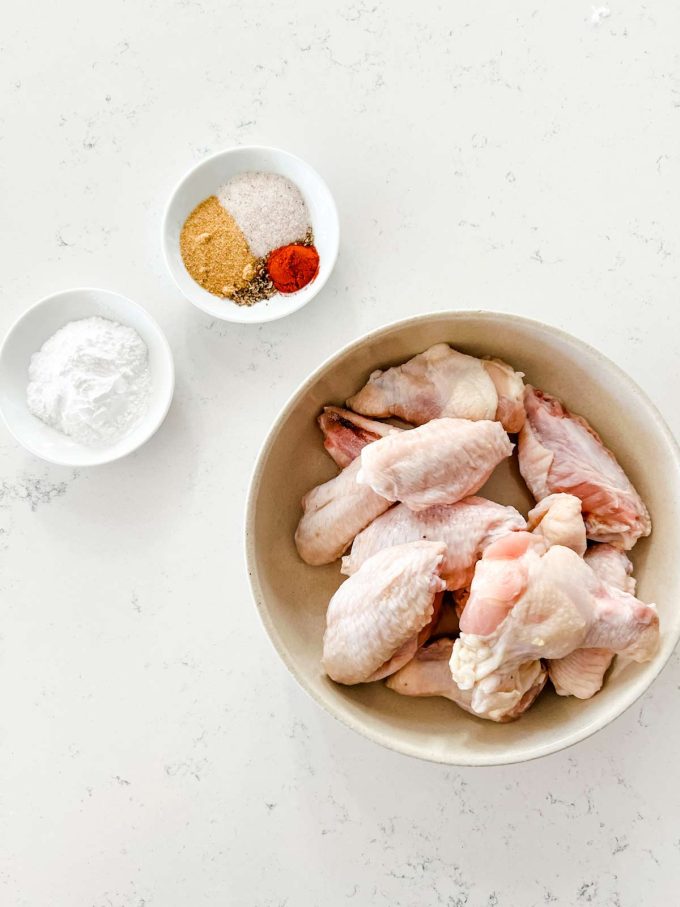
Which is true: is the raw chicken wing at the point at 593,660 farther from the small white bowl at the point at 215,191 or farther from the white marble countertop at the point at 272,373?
the small white bowl at the point at 215,191

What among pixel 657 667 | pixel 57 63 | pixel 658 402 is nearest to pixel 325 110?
pixel 57 63

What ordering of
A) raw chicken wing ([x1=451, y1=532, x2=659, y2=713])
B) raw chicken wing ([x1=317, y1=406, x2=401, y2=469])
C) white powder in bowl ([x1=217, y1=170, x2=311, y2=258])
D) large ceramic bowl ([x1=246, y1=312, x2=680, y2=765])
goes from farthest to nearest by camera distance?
white powder in bowl ([x1=217, y1=170, x2=311, y2=258]) → raw chicken wing ([x1=317, y1=406, x2=401, y2=469]) → large ceramic bowl ([x1=246, y1=312, x2=680, y2=765]) → raw chicken wing ([x1=451, y1=532, x2=659, y2=713])

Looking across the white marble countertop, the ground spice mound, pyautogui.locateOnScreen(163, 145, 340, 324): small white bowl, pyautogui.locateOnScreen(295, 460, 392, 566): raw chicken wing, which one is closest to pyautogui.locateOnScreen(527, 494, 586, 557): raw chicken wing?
pyautogui.locateOnScreen(295, 460, 392, 566): raw chicken wing

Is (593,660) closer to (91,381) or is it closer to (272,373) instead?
(272,373)

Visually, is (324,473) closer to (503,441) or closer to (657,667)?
(503,441)

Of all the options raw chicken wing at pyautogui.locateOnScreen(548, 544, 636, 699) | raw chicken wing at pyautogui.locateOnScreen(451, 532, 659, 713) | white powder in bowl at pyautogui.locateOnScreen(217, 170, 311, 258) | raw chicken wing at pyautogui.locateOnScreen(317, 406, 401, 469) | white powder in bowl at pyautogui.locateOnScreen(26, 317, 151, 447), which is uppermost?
white powder in bowl at pyautogui.locateOnScreen(217, 170, 311, 258)

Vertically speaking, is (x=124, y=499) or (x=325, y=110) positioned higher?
(x=325, y=110)

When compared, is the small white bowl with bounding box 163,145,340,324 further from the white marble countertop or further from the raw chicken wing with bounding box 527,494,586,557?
the raw chicken wing with bounding box 527,494,586,557
